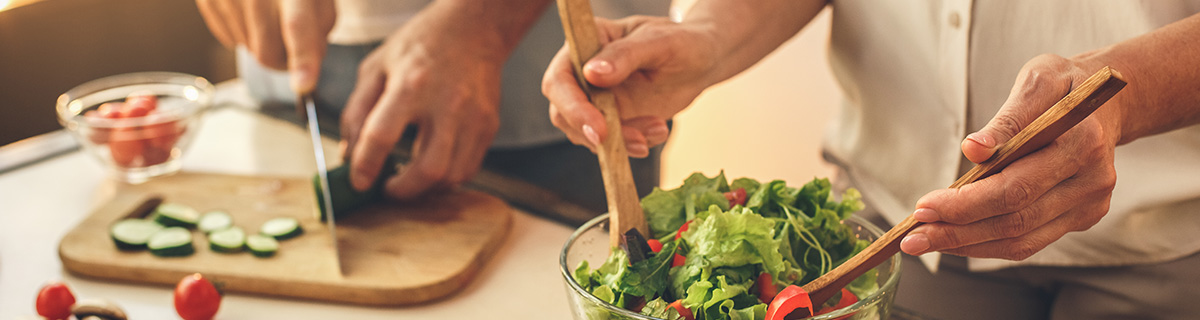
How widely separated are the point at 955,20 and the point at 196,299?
34.2 inches

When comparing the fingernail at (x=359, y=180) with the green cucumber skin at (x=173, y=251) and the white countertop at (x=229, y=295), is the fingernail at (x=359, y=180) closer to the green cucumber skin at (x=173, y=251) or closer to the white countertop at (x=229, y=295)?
the white countertop at (x=229, y=295)

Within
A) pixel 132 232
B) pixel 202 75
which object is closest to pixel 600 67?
pixel 132 232

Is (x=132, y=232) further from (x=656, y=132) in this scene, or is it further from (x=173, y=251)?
(x=656, y=132)

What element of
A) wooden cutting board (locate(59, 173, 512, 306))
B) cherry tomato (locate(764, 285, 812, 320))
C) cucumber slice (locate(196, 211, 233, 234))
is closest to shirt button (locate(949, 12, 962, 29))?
cherry tomato (locate(764, 285, 812, 320))

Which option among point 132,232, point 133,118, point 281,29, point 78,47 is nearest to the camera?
point 132,232

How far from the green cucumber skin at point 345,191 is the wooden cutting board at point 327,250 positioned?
0.05ft

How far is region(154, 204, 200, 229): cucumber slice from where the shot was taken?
115cm

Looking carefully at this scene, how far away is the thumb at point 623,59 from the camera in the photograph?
80 cm

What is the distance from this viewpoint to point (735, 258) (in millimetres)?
650

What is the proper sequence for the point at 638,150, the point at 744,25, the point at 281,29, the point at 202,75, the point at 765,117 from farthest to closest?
the point at 202,75
the point at 765,117
the point at 281,29
the point at 744,25
the point at 638,150

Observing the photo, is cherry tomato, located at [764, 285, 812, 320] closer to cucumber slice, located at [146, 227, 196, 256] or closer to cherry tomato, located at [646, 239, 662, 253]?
cherry tomato, located at [646, 239, 662, 253]

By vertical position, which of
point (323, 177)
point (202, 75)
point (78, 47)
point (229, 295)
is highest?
point (323, 177)

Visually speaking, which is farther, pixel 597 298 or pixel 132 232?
pixel 132 232

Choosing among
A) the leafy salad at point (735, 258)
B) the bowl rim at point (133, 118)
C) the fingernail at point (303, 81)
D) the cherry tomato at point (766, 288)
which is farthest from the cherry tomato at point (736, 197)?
the bowl rim at point (133, 118)
